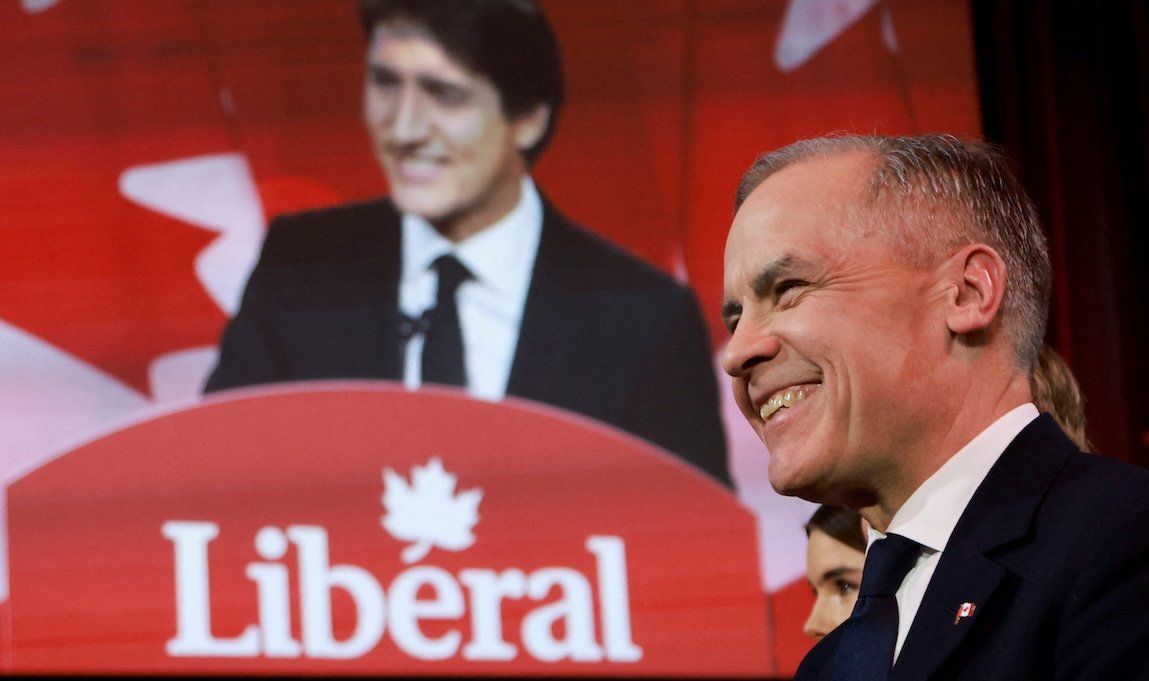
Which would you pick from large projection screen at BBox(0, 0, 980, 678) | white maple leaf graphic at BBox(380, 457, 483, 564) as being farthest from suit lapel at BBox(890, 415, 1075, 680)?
white maple leaf graphic at BBox(380, 457, 483, 564)

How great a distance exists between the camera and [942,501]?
130 centimetres

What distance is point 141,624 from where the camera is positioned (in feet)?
10.9

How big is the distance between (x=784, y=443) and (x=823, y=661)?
28cm

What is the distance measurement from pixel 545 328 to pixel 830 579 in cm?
137

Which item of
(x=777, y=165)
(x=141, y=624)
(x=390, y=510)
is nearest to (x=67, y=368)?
(x=141, y=624)

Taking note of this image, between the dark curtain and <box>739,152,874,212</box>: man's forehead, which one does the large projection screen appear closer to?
the dark curtain

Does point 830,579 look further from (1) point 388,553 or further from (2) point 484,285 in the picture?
(2) point 484,285

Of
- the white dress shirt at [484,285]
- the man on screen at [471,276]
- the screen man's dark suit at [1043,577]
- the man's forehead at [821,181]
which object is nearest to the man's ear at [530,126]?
the man on screen at [471,276]

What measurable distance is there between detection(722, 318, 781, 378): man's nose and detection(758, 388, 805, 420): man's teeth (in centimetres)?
4

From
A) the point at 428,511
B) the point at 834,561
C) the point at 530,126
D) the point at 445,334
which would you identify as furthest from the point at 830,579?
the point at 530,126

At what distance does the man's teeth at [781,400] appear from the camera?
4.45ft

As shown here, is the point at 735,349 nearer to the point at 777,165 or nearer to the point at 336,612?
the point at 777,165

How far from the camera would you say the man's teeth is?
1.36m

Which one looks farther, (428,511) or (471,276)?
(471,276)
